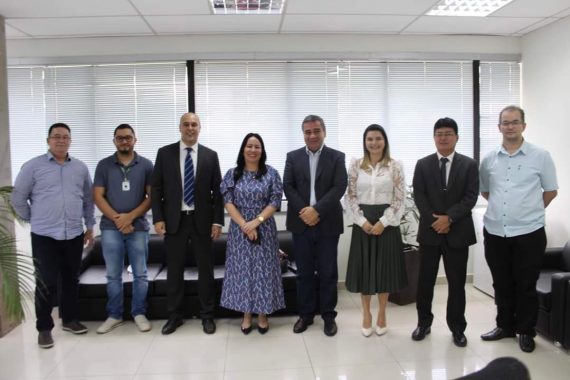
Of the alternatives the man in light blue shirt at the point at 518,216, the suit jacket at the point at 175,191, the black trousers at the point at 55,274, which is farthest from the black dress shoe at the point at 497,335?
the black trousers at the point at 55,274

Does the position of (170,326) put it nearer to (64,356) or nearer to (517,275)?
(64,356)

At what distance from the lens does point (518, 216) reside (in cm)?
294

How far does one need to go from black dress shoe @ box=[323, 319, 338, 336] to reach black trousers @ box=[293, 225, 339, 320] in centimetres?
3

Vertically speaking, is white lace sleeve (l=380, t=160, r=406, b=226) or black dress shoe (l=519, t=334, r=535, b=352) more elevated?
white lace sleeve (l=380, t=160, r=406, b=226)

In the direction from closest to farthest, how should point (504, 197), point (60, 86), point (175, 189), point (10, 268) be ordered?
1. point (10, 268)
2. point (504, 197)
3. point (175, 189)
4. point (60, 86)

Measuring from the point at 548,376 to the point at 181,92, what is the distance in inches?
152

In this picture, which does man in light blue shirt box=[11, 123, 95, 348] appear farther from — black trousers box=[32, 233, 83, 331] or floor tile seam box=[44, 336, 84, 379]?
floor tile seam box=[44, 336, 84, 379]

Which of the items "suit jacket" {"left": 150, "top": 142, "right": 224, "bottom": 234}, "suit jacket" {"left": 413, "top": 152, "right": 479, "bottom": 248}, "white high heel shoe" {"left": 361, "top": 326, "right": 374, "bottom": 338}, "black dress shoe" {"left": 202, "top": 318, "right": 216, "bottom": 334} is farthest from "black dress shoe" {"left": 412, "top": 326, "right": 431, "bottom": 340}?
"suit jacket" {"left": 150, "top": 142, "right": 224, "bottom": 234}

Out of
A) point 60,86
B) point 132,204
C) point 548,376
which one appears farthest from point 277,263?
point 60,86

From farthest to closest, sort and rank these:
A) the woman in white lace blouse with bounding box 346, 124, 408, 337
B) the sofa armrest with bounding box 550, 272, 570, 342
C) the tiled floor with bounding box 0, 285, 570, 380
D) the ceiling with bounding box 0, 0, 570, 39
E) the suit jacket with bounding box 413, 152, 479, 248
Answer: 1. the ceiling with bounding box 0, 0, 570, 39
2. the woman in white lace blouse with bounding box 346, 124, 408, 337
3. the suit jacket with bounding box 413, 152, 479, 248
4. the sofa armrest with bounding box 550, 272, 570, 342
5. the tiled floor with bounding box 0, 285, 570, 380

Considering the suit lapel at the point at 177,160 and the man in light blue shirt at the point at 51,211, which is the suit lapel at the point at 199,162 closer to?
the suit lapel at the point at 177,160

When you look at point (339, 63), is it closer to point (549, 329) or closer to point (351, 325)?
point (351, 325)

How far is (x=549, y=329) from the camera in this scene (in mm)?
3080

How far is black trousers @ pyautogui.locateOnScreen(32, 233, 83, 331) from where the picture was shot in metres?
3.20
